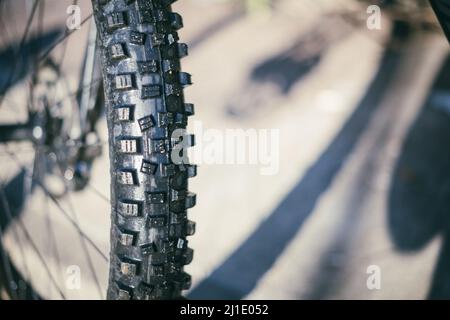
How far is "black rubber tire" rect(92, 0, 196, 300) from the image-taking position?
0.87 m

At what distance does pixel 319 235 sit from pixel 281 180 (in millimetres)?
450

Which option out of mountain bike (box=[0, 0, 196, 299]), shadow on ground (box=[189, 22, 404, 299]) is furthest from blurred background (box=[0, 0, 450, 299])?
mountain bike (box=[0, 0, 196, 299])

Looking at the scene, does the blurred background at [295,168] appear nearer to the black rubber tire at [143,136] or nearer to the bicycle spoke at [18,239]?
the bicycle spoke at [18,239]

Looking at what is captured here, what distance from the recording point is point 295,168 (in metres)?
2.43

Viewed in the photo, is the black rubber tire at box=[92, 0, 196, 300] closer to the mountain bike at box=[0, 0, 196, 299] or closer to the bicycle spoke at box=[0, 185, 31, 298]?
the mountain bike at box=[0, 0, 196, 299]

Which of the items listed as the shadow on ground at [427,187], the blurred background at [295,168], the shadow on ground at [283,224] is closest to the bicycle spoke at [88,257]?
the blurred background at [295,168]

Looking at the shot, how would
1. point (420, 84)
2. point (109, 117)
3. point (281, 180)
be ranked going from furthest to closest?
1. point (420, 84)
2. point (281, 180)
3. point (109, 117)

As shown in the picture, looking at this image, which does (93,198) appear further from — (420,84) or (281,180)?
(420,84)

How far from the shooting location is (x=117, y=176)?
0.91m

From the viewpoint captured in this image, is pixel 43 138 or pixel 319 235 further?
pixel 319 235

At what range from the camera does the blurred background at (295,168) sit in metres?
1.84

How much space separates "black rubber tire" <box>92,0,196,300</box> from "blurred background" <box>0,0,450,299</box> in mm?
393
